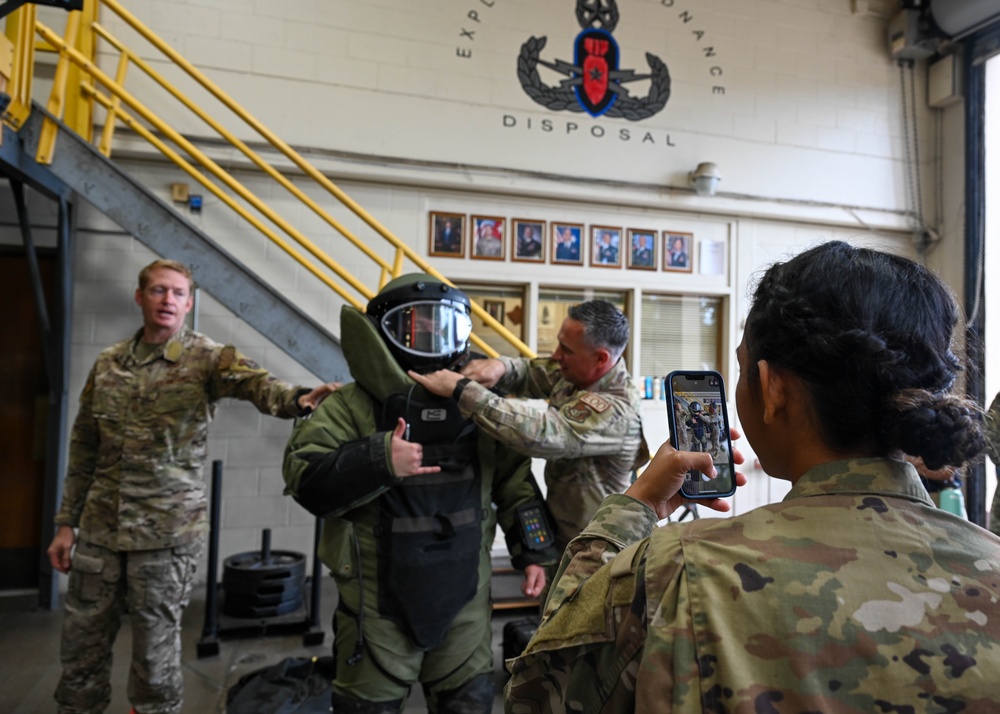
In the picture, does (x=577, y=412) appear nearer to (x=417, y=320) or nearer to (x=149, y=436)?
(x=417, y=320)

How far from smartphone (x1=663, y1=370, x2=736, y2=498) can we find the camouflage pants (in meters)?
2.16

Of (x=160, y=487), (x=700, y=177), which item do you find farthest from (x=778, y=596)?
(x=700, y=177)

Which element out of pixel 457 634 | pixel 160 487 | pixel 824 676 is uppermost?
pixel 824 676

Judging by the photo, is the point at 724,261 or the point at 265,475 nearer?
the point at 265,475

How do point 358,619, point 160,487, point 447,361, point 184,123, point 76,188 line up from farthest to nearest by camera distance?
→ point 184,123 < point 76,188 < point 160,487 < point 447,361 < point 358,619

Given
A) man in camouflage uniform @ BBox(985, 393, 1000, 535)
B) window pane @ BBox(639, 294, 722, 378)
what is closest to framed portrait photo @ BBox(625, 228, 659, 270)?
window pane @ BBox(639, 294, 722, 378)

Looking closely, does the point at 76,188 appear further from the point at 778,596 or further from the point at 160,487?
the point at 778,596

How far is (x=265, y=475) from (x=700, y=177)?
3974 millimetres

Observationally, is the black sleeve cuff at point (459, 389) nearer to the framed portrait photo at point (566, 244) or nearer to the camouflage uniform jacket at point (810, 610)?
the camouflage uniform jacket at point (810, 610)

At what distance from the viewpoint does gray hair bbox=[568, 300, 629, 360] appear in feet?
7.38

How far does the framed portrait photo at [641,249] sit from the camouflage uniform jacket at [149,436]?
349cm

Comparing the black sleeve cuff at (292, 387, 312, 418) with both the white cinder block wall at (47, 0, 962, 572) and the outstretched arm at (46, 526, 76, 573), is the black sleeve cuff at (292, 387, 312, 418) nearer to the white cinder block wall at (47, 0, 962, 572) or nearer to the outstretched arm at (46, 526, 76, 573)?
the outstretched arm at (46, 526, 76, 573)

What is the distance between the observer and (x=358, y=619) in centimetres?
182

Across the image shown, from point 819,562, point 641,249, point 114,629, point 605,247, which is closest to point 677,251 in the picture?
point 641,249
